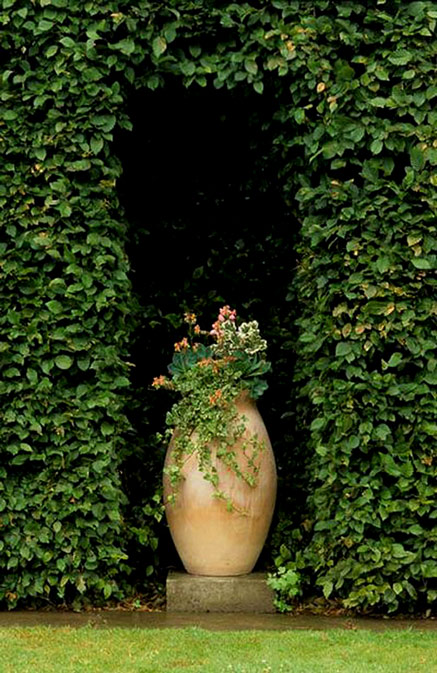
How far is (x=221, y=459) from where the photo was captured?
607 cm

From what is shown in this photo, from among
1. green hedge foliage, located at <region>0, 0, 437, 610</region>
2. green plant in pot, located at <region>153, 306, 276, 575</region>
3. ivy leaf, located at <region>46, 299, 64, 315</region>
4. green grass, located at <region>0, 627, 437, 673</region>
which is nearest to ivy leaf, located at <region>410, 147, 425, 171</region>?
green hedge foliage, located at <region>0, 0, 437, 610</region>

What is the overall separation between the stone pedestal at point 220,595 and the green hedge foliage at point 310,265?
0.99 ft

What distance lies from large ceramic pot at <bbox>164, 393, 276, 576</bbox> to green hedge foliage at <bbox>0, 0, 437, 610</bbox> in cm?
33

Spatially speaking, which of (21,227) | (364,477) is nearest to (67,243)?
(21,227)

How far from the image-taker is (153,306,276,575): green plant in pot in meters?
6.08

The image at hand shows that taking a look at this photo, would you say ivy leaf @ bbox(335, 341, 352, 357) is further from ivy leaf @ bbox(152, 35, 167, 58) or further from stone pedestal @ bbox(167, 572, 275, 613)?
ivy leaf @ bbox(152, 35, 167, 58)

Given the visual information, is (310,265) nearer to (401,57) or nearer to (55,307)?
(401,57)

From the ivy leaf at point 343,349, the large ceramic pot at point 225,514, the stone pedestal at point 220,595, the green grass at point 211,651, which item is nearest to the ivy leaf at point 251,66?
the ivy leaf at point 343,349

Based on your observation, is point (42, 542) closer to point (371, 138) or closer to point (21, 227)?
point (21, 227)

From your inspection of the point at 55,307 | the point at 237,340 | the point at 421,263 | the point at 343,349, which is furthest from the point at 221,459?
the point at 421,263

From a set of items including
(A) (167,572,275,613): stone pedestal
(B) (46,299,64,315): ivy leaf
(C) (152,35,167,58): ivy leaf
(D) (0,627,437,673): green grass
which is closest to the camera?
(D) (0,627,437,673): green grass

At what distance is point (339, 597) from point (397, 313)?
4.94 feet

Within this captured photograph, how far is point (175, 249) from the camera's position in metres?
7.39

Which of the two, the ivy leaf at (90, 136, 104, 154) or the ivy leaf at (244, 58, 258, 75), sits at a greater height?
the ivy leaf at (244, 58, 258, 75)
